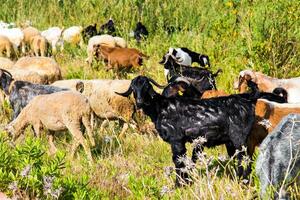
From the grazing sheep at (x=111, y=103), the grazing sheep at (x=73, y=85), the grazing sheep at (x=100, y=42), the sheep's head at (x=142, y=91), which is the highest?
the sheep's head at (x=142, y=91)

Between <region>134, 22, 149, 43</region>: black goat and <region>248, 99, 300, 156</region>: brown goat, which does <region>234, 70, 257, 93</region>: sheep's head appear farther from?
<region>134, 22, 149, 43</region>: black goat

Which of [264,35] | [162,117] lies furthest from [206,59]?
[162,117]

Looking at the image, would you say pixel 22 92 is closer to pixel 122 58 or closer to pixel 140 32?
pixel 122 58

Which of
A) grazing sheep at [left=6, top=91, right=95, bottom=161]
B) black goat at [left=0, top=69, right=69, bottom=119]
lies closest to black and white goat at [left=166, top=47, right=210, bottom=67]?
black goat at [left=0, top=69, right=69, bottom=119]

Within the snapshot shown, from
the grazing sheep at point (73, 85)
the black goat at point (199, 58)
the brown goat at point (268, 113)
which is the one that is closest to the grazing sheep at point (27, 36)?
the black goat at point (199, 58)

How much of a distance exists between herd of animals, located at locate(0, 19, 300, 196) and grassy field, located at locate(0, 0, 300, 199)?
261 millimetres

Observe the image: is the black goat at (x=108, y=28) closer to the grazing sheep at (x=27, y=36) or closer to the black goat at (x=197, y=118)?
the grazing sheep at (x=27, y=36)

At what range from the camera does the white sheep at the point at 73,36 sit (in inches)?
653

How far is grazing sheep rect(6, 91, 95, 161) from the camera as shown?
29.0 ft

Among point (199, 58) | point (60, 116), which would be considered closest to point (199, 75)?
point (199, 58)

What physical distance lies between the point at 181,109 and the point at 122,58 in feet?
19.7

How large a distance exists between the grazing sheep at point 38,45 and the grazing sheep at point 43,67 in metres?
3.30

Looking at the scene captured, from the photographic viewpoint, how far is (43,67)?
1203 cm

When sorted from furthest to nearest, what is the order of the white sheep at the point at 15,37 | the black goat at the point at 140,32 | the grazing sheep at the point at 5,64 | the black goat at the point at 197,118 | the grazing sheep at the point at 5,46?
the black goat at the point at 140,32 → the white sheep at the point at 15,37 → the grazing sheep at the point at 5,46 → the grazing sheep at the point at 5,64 → the black goat at the point at 197,118
